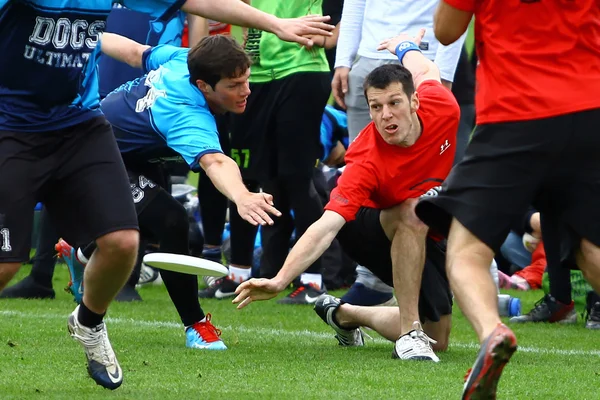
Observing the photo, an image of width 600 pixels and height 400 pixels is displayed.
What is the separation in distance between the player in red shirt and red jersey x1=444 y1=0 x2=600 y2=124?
1572mm

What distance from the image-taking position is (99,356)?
4.91 m

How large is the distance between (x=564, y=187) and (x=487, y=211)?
290 mm

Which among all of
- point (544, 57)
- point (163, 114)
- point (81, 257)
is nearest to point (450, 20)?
point (544, 57)

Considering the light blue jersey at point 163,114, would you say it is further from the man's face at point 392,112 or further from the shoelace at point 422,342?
the shoelace at point 422,342

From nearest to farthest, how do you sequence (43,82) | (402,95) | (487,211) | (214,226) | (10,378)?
(487,211), (43,82), (10,378), (402,95), (214,226)

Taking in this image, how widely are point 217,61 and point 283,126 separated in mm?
2031

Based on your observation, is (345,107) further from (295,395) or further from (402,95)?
(295,395)

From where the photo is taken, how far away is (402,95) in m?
5.89

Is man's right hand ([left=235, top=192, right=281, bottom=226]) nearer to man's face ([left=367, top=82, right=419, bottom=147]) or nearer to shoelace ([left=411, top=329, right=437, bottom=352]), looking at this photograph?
man's face ([left=367, top=82, right=419, bottom=147])

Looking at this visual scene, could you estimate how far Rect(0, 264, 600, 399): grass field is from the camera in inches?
192

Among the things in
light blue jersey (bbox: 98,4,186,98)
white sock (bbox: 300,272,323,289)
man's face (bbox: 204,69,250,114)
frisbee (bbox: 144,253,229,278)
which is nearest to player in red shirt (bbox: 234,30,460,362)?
frisbee (bbox: 144,253,229,278)

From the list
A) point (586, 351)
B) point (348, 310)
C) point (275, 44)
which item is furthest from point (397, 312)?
point (275, 44)

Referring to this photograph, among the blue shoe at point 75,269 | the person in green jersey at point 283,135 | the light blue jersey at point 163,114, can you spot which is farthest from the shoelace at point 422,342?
the person in green jersey at point 283,135

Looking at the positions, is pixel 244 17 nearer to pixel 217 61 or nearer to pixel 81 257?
pixel 217 61
